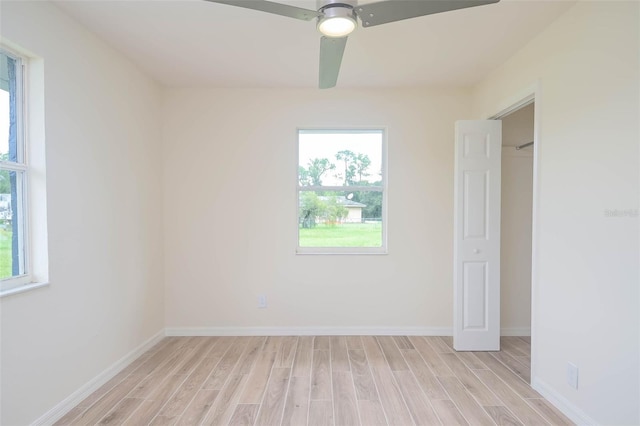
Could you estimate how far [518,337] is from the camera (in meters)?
3.18

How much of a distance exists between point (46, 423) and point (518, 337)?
4.02 m

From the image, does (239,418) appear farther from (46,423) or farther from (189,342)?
(189,342)

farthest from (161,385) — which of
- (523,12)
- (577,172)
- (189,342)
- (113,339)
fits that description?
(523,12)

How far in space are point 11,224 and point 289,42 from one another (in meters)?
2.18

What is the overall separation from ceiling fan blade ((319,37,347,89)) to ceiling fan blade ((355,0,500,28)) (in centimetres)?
19

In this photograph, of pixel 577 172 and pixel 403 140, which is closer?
pixel 577 172

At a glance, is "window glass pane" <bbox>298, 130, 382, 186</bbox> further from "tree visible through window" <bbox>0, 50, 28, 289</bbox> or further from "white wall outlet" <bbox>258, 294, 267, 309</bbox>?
"tree visible through window" <bbox>0, 50, 28, 289</bbox>

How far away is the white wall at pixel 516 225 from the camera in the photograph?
10.4 ft

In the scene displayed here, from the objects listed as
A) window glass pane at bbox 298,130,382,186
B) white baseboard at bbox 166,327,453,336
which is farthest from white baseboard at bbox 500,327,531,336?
window glass pane at bbox 298,130,382,186

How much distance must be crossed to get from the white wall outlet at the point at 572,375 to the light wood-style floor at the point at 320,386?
0.75ft

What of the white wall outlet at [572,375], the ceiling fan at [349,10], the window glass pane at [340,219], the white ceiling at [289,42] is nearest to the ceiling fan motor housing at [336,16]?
the ceiling fan at [349,10]

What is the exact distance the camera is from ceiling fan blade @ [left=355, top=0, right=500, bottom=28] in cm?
131

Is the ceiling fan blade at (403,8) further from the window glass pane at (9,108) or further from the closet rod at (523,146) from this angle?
the closet rod at (523,146)

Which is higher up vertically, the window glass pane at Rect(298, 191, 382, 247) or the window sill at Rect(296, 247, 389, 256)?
the window glass pane at Rect(298, 191, 382, 247)
